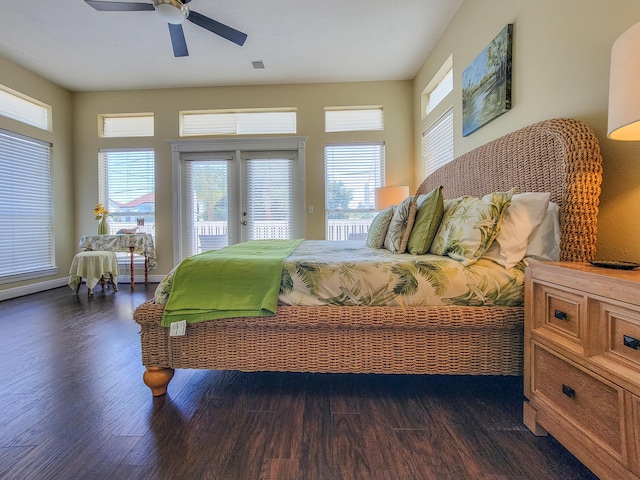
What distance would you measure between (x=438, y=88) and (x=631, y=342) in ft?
11.5

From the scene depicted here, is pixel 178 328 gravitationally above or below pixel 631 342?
below

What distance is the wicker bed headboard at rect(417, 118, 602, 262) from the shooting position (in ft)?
4.28

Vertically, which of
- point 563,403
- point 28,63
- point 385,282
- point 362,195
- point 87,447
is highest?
point 28,63

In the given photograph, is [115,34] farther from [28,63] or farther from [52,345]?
[52,345]

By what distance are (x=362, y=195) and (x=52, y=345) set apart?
367 centimetres

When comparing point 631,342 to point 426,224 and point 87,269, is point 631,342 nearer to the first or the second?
point 426,224

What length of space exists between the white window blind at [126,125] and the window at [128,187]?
278 millimetres

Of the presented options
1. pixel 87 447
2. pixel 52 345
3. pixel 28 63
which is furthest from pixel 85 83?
pixel 87 447

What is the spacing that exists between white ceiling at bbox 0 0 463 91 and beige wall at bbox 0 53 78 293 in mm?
199

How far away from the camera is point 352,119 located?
4215mm

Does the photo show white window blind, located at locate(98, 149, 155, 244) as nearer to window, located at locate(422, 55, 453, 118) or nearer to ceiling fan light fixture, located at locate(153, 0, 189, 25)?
ceiling fan light fixture, located at locate(153, 0, 189, 25)

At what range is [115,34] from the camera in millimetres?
3018

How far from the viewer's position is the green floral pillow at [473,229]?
4.55ft

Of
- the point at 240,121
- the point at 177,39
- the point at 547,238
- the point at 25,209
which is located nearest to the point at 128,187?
the point at 25,209
